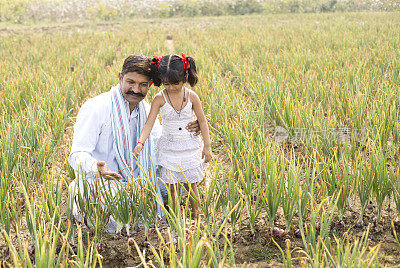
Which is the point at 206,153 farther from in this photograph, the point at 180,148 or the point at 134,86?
the point at 134,86

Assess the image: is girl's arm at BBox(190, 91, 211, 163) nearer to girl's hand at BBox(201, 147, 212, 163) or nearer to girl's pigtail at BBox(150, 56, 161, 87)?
girl's hand at BBox(201, 147, 212, 163)

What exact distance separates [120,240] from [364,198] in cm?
125

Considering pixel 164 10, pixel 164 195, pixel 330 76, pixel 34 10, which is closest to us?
pixel 164 195

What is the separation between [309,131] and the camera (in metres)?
2.56

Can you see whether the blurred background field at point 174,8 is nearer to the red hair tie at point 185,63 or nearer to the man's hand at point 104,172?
the red hair tie at point 185,63

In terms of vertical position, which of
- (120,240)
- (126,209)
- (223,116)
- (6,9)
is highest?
(6,9)

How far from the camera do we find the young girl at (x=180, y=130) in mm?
1969

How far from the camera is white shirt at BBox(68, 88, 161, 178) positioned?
198 cm

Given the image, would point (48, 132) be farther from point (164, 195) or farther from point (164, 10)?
point (164, 10)

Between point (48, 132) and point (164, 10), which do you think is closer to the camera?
point (48, 132)

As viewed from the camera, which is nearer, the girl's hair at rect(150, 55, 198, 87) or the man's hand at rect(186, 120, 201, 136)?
the girl's hair at rect(150, 55, 198, 87)

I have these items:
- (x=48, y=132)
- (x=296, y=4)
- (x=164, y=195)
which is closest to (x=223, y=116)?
(x=164, y=195)

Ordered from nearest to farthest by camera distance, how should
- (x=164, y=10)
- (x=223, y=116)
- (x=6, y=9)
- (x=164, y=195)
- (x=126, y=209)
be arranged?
(x=126, y=209) < (x=164, y=195) < (x=223, y=116) < (x=6, y=9) < (x=164, y=10)

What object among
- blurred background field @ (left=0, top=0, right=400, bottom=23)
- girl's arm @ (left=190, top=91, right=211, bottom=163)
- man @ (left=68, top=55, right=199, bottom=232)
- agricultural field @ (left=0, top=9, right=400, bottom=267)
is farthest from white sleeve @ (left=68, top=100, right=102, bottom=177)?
blurred background field @ (left=0, top=0, right=400, bottom=23)
